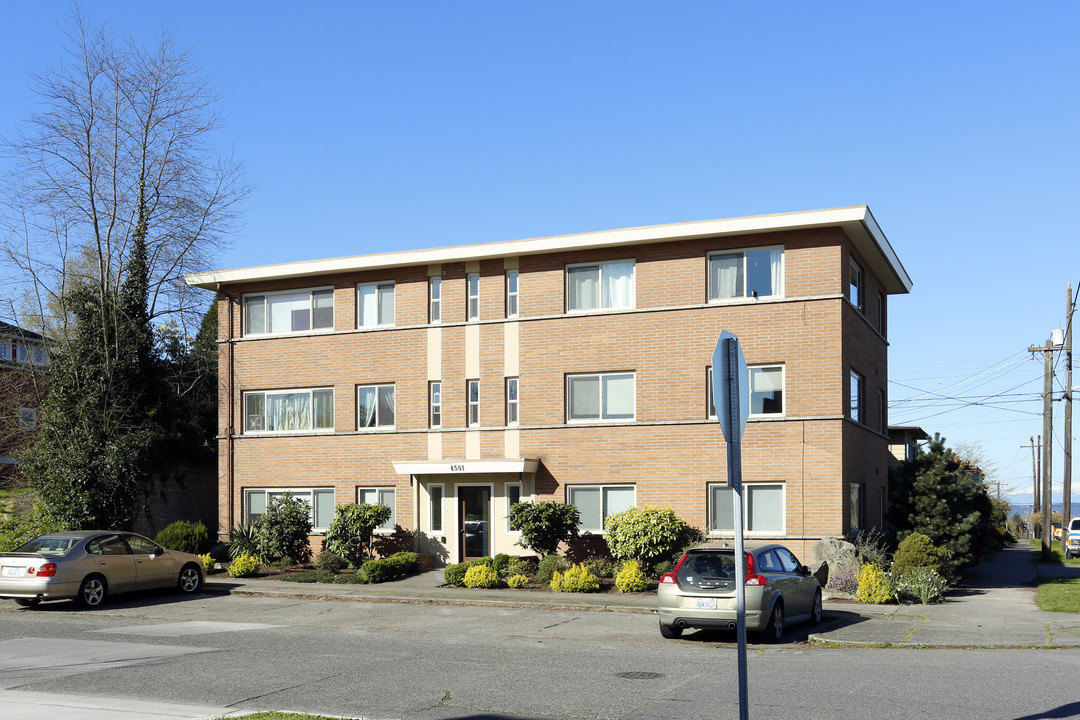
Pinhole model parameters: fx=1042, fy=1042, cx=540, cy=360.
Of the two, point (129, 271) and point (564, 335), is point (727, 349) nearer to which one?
point (564, 335)

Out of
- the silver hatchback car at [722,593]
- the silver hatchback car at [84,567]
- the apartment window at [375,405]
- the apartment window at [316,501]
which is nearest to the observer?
the silver hatchback car at [722,593]

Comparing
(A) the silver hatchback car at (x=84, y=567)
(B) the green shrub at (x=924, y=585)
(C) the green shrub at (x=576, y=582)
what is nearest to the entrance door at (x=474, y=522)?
(C) the green shrub at (x=576, y=582)

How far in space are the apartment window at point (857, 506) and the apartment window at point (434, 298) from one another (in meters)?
11.9

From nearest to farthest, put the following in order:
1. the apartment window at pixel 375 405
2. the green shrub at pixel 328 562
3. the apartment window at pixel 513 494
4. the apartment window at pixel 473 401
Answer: the green shrub at pixel 328 562 < the apartment window at pixel 513 494 < the apartment window at pixel 473 401 < the apartment window at pixel 375 405

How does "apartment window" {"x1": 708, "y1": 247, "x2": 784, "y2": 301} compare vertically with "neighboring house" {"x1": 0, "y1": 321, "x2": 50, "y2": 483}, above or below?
above

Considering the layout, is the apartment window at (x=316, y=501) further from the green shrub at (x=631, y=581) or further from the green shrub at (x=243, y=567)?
the green shrub at (x=631, y=581)

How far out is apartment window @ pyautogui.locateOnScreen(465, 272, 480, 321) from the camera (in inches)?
1121

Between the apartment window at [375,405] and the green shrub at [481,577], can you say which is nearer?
the green shrub at [481,577]

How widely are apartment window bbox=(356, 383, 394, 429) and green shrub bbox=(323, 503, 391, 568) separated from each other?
99.9 inches

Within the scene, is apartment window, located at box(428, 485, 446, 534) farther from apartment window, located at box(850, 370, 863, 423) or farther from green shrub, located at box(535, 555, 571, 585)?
apartment window, located at box(850, 370, 863, 423)

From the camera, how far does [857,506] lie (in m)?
27.0


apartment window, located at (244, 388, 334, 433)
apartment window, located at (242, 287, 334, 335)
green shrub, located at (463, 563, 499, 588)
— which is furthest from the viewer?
apartment window, located at (242, 287, 334, 335)

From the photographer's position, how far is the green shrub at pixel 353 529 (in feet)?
89.7

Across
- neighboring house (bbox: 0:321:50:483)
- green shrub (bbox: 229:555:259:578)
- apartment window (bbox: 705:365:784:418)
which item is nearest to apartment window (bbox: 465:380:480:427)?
apartment window (bbox: 705:365:784:418)
